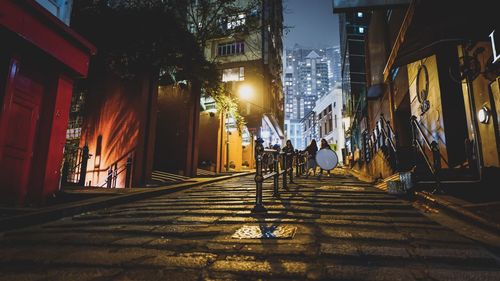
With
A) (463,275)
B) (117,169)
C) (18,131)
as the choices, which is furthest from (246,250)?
(117,169)

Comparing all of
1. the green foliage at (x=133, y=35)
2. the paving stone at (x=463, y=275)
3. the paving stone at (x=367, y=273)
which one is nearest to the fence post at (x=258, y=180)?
the paving stone at (x=367, y=273)

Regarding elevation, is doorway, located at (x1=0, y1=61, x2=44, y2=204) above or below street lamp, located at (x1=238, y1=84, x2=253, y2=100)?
below

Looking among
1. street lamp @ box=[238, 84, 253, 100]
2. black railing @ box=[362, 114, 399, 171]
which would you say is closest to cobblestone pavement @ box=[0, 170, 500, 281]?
black railing @ box=[362, 114, 399, 171]

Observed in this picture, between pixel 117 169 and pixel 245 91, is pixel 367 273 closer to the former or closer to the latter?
pixel 117 169

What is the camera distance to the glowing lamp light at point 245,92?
29.4 meters

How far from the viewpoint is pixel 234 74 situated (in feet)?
107


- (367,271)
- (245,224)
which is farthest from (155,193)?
(367,271)

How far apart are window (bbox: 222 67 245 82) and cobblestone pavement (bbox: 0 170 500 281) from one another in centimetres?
2925

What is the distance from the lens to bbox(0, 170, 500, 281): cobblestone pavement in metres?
2.32

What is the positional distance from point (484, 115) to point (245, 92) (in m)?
23.8

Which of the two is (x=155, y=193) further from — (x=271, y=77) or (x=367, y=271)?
(x=271, y=77)

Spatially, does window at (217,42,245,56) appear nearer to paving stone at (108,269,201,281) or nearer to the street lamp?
the street lamp

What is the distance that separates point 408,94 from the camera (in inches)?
514

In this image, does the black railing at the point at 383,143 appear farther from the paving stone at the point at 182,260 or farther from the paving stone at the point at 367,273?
the paving stone at the point at 182,260
